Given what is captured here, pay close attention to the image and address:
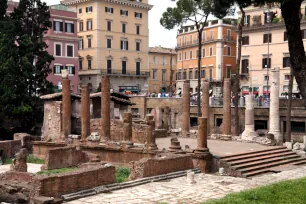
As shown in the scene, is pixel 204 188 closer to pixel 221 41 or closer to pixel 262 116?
pixel 262 116

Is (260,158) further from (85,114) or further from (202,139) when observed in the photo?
(85,114)

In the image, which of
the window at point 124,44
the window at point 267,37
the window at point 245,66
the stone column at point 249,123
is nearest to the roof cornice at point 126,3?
the window at point 124,44

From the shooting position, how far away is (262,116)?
112 ft

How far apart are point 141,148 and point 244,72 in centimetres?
2693

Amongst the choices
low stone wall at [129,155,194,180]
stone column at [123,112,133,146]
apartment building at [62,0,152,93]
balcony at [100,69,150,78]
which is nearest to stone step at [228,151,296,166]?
low stone wall at [129,155,194,180]

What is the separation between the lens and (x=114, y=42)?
176ft

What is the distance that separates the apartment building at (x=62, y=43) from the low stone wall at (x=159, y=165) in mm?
27452

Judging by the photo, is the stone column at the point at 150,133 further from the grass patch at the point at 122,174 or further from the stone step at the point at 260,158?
the stone step at the point at 260,158

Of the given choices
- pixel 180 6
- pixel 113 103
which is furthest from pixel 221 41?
pixel 113 103

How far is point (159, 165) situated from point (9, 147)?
12267 mm

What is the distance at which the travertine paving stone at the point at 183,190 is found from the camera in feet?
45.7

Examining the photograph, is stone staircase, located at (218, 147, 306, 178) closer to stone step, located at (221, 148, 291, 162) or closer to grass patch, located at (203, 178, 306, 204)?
stone step, located at (221, 148, 291, 162)

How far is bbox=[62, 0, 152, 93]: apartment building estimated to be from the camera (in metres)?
51.7

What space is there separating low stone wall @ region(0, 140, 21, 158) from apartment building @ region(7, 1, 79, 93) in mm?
17566
